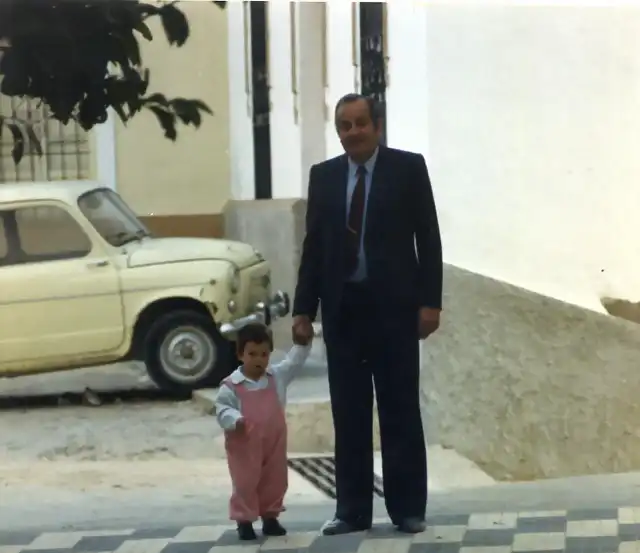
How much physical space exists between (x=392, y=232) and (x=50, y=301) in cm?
299

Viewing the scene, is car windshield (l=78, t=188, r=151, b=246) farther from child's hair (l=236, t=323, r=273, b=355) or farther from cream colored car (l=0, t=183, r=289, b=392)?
child's hair (l=236, t=323, r=273, b=355)

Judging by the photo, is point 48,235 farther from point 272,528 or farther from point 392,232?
point 392,232

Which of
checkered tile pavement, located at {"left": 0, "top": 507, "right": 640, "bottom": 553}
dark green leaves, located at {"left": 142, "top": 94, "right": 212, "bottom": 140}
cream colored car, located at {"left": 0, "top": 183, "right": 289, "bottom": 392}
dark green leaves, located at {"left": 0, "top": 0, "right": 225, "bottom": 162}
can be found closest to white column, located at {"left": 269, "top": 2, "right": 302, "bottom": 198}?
cream colored car, located at {"left": 0, "top": 183, "right": 289, "bottom": 392}

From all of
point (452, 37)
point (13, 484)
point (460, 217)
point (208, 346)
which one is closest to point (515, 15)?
point (452, 37)

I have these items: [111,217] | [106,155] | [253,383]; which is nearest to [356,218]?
[253,383]

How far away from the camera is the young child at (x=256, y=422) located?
5.38 metres

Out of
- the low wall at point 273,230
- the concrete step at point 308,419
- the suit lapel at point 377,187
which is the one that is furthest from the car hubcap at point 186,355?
the suit lapel at point 377,187

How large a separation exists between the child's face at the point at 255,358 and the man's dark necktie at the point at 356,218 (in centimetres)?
45

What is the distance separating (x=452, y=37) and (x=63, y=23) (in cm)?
299

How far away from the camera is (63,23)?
5230 millimetres

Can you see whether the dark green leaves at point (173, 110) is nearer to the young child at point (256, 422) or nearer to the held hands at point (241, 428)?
the young child at point (256, 422)

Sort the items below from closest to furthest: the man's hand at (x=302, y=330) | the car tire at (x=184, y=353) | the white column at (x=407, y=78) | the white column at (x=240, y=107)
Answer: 1. the man's hand at (x=302, y=330)
2. the white column at (x=240, y=107)
3. the car tire at (x=184, y=353)
4. the white column at (x=407, y=78)

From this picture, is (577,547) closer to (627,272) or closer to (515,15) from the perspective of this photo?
(627,272)

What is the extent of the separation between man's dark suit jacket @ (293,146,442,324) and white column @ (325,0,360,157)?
9.28 ft
